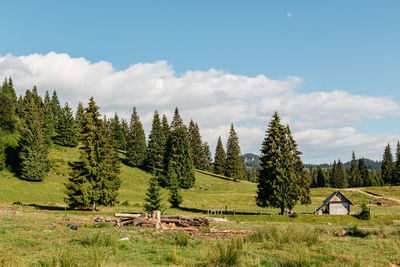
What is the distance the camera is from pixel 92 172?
43.6 meters

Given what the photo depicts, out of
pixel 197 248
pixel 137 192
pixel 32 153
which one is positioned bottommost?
pixel 137 192

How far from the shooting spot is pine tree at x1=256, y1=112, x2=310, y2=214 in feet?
148

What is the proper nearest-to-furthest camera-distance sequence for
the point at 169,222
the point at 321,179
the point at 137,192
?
the point at 169,222 < the point at 137,192 < the point at 321,179

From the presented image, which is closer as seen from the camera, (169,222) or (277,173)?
(169,222)

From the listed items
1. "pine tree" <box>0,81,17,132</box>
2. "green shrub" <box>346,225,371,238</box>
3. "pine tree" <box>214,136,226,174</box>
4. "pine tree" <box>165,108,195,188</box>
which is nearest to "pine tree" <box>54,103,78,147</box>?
"pine tree" <box>0,81,17,132</box>

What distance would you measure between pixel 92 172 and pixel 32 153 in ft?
105

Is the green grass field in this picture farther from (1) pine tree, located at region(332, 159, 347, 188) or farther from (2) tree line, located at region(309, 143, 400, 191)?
(1) pine tree, located at region(332, 159, 347, 188)

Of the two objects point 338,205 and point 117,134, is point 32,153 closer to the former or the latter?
point 117,134

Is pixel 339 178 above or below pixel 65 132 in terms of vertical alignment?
below

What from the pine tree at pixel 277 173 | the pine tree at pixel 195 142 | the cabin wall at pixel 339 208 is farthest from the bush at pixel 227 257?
the pine tree at pixel 195 142

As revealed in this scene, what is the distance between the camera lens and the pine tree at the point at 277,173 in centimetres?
4503

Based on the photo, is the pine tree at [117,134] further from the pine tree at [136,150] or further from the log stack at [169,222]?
the log stack at [169,222]

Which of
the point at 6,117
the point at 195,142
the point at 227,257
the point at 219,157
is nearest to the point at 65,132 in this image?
the point at 6,117

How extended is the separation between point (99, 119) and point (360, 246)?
38.7 meters
